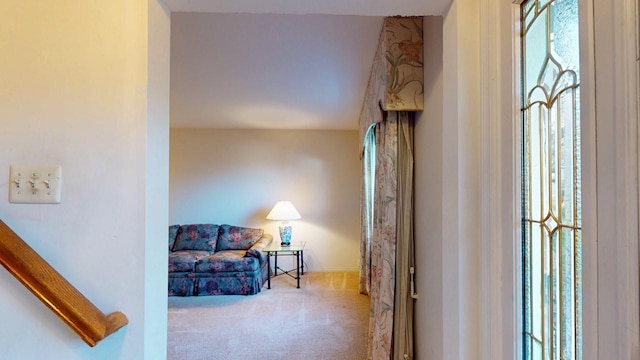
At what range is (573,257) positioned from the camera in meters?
0.66

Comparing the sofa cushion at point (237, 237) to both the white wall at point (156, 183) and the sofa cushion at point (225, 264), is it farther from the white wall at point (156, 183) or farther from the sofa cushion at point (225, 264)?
the white wall at point (156, 183)

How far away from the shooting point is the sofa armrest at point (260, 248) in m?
4.09

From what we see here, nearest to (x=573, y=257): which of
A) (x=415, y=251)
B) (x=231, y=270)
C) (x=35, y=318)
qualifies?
(x=415, y=251)

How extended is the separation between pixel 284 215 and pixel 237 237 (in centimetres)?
80

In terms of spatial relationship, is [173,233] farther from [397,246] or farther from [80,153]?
[80,153]

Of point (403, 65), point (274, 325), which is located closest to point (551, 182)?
point (403, 65)

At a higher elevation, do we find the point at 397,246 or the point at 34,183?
the point at 34,183

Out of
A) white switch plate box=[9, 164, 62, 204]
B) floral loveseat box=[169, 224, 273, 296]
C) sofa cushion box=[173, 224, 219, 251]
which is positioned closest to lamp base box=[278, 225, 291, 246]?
floral loveseat box=[169, 224, 273, 296]

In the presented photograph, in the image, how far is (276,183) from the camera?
16.7 feet

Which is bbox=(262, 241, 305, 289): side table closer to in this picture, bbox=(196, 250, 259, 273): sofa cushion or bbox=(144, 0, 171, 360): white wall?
bbox=(196, 250, 259, 273): sofa cushion

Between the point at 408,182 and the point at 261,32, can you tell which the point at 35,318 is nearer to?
the point at 408,182

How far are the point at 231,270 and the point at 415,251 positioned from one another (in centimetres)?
288

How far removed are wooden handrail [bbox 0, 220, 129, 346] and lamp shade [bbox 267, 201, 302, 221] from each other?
3.84m

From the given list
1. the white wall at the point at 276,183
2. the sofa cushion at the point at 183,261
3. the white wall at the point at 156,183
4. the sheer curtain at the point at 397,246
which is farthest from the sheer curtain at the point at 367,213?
the white wall at the point at 156,183
